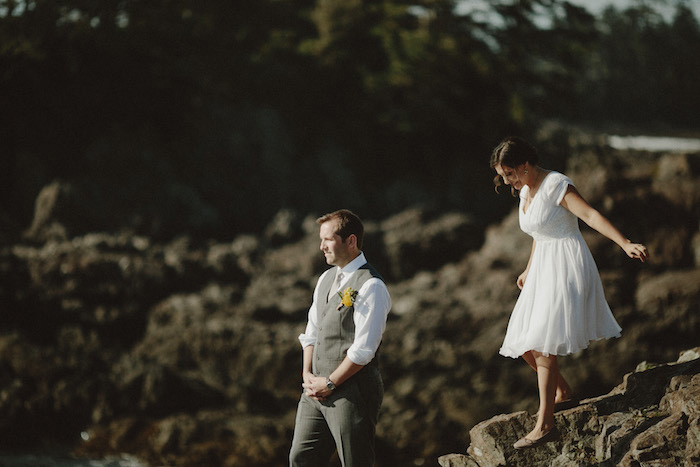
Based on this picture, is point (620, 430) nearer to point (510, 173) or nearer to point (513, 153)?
point (510, 173)

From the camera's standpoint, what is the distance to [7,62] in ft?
67.9

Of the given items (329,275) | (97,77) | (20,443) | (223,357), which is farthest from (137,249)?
(329,275)

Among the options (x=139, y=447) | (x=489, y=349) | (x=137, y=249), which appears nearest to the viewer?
(x=139, y=447)

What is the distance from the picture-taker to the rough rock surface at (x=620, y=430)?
4.33 m

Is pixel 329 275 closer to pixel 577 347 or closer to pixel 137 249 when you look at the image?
pixel 577 347

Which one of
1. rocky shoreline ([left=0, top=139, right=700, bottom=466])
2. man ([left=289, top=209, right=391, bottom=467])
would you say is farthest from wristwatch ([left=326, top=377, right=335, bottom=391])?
rocky shoreline ([left=0, top=139, right=700, bottom=466])

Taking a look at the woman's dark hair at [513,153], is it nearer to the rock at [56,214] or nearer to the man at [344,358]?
the man at [344,358]

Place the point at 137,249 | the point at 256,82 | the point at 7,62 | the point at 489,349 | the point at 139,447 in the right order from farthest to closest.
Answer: the point at 256,82 → the point at 7,62 → the point at 137,249 → the point at 489,349 → the point at 139,447

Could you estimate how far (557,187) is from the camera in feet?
15.6

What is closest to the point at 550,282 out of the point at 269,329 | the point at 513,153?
the point at 513,153

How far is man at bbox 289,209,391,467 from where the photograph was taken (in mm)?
4027

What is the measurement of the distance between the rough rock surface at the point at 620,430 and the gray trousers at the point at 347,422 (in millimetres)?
1114

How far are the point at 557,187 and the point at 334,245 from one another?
1.58 m

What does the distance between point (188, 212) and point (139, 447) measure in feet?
39.4
